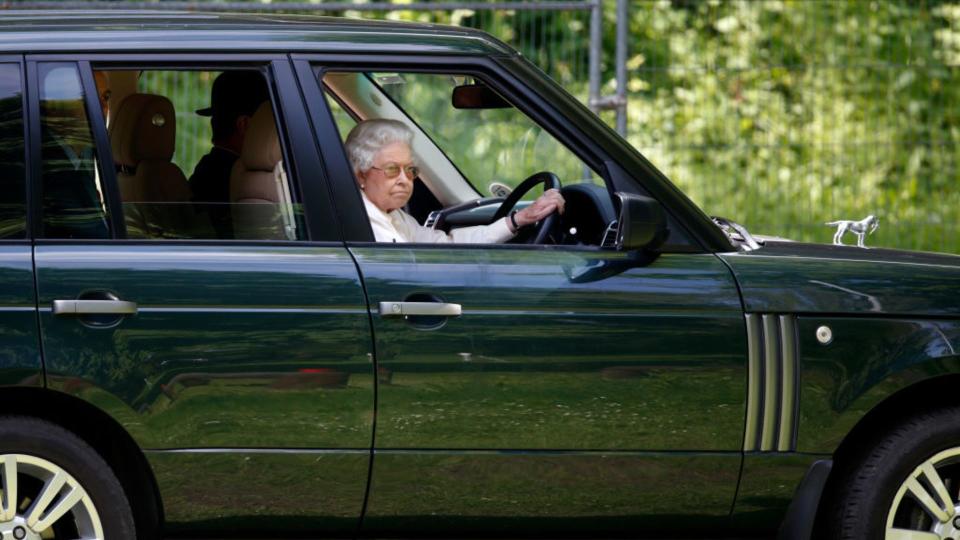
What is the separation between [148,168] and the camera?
176 inches

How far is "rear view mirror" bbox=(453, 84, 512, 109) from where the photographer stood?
4.62 m

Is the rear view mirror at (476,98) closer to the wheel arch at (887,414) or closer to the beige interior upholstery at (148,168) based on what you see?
the beige interior upholstery at (148,168)

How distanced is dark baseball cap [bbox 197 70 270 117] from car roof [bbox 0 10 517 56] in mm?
119

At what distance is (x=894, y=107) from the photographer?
32.3ft

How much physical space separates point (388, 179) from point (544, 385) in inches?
36.2

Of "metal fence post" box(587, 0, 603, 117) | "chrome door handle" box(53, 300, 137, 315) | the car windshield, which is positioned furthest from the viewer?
"metal fence post" box(587, 0, 603, 117)

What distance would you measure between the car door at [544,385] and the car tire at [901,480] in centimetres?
37

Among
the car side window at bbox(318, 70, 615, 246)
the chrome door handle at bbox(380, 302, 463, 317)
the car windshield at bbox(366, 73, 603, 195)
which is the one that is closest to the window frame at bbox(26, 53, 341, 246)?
the car side window at bbox(318, 70, 615, 246)

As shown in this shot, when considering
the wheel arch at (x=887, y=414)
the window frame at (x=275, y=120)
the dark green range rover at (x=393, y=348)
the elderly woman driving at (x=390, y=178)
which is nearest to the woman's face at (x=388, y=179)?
the elderly woman driving at (x=390, y=178)

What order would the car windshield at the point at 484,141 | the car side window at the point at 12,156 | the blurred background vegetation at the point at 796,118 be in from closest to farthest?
A: the car side window at the point at 12,156
the car windshield at the point at 484,141
the blurred background vegetation at the point at 796,118

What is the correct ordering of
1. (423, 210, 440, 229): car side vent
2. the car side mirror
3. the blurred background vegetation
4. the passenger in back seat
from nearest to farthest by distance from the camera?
the car side mirror < the passenger in back seat < (423, 210, 440, 229): car side vent < the blurred background vegetation

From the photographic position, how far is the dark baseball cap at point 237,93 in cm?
443

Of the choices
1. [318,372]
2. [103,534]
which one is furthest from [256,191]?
[103,534]

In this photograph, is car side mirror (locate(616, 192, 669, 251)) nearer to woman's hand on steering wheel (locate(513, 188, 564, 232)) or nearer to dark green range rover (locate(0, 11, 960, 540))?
dark green range rover (locate(0, 11, 960, 540))
